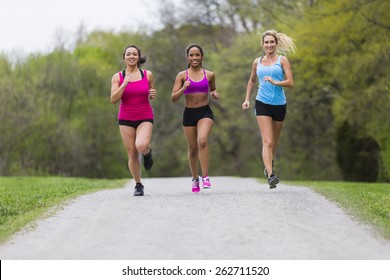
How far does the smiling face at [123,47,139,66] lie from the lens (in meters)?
13.7

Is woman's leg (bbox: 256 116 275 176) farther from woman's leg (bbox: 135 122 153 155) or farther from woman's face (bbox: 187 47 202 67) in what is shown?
woman's leg (bbox: 135 122 153 155)

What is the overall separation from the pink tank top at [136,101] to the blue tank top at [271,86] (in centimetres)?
176

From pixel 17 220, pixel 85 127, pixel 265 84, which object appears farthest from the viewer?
pixel 85 127

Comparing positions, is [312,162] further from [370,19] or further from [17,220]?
[17,220]

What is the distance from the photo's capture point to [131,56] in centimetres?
1366

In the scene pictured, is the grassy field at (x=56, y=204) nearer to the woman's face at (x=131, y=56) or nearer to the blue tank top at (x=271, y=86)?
the blue tank top at (x=271, y=86)

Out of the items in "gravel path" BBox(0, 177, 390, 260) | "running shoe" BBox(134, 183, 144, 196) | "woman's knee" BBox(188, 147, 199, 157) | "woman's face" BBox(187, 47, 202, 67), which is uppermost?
"woman's face" BBox(187, 47, 202, 67)

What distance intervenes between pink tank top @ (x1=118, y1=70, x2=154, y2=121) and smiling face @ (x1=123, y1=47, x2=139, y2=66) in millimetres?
230

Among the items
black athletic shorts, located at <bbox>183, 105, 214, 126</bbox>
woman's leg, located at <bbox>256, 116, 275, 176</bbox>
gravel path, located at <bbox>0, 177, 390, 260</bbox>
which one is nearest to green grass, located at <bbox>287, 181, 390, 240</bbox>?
gravel path, located at <bbox>0, 177, 390, 260</bbox>

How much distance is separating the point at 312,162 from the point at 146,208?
35.5 metres

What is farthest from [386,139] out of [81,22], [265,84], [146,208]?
[81,22]

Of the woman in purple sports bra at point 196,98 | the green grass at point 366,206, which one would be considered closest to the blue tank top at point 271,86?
the woman in purple sports bra at point 196,98

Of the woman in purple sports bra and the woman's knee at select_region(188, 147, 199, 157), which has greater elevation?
the woman in purple sports bra

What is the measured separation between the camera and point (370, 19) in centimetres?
2911
